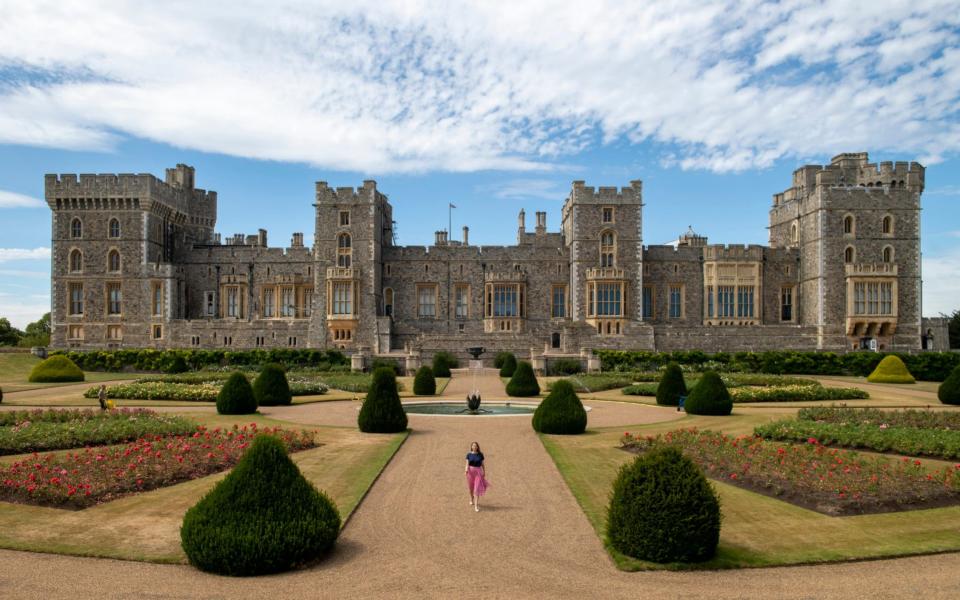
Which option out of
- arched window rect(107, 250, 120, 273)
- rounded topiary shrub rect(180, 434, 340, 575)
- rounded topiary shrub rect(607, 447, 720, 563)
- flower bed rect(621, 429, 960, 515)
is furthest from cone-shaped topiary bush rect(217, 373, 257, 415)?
arched window rect(107, 250, 120, 273)

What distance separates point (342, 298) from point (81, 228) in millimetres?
20056

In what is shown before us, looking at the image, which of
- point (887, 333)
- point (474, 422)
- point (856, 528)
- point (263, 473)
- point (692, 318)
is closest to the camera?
point (263, 473)

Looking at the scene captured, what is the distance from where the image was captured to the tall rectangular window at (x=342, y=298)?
167 feet

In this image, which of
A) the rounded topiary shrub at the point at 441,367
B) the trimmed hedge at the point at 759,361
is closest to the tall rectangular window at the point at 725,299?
the trimmed hedge at the point at 759,361

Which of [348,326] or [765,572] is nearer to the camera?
[765,572]

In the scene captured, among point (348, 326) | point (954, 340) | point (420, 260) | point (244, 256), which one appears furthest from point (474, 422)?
point (954, 340)

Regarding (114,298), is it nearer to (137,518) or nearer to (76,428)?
(76,428)

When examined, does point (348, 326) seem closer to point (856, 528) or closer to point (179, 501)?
point (179, 501)

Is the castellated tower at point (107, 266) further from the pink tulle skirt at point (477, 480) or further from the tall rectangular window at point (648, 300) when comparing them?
the pink tulle skirt at point (477, 480)

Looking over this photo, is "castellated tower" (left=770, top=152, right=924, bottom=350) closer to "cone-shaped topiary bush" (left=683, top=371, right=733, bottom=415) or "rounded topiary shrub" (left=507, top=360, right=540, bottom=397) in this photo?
"rounded topiary shrub" (left=507, top=360, right=540, bottom=397)

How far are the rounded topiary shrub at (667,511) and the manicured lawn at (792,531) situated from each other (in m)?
0.19

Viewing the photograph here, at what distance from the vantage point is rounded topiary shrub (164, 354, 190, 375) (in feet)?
137

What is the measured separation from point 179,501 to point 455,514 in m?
4.82

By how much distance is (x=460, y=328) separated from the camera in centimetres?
5456
